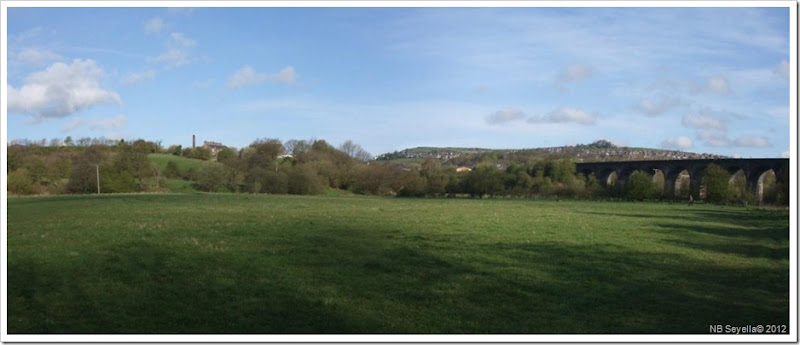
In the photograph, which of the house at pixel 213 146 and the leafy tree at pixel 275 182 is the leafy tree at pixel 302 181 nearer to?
the leafy tree at pixel 275 182

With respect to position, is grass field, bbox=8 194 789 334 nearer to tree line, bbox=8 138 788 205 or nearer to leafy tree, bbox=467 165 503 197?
tree line, bbox=8 138 788 205

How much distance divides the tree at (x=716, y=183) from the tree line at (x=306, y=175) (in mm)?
93

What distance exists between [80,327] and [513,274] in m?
9.01

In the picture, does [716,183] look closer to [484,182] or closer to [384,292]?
[484,182]

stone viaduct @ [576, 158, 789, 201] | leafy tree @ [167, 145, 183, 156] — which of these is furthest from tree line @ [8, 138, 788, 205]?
leafy tree @ [167, 145, 183, 156]

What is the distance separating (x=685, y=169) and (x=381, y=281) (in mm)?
65648

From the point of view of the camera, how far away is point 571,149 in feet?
336

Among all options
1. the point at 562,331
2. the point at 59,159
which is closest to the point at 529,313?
the point at 562,331

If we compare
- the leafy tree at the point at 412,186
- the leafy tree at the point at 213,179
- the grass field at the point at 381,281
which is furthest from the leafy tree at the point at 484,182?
the grass field at the point at 381,281

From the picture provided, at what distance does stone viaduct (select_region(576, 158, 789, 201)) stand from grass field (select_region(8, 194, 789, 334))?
30888 millimetres

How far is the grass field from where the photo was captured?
445 inches

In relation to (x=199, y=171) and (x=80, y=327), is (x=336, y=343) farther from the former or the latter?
(x=199, y=171)

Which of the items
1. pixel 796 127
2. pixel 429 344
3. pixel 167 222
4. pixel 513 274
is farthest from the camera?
pixel 167 222

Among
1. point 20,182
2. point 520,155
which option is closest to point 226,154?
point 20,182
